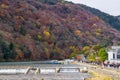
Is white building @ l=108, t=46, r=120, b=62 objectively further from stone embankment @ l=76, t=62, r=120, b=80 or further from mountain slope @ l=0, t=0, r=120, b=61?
mountain slope @ l=0, t=0, r=120, b=61

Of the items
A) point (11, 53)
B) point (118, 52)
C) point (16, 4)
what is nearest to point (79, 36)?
point (16, 4)

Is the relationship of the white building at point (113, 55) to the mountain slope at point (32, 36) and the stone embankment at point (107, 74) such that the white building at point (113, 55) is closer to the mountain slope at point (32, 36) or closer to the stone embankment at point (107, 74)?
the stone embankment at point (107, 74)

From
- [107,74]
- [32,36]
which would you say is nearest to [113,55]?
[107,74]

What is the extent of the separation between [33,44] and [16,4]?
3919 cm

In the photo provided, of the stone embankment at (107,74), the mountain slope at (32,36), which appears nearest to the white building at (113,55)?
the stone embankment at (107,74)

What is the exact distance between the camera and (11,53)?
12794 centimetres

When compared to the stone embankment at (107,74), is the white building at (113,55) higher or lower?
lower

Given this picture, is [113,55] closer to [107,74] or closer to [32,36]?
[107,74]

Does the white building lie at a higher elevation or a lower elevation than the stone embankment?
lower

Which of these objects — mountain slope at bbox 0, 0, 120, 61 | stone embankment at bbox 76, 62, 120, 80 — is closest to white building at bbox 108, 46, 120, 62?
stone embankment at bbox 76, 62, 120, 80

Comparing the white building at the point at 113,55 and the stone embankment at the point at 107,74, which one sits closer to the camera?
the stone embankment at the point at 107,74

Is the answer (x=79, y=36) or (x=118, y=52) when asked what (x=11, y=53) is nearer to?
(x=118, y=52)

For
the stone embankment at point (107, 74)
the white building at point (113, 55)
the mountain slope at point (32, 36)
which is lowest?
the mountain slope at point (32, 36)

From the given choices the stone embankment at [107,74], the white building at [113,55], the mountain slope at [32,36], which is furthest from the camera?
the mountain slope at [32,36]
